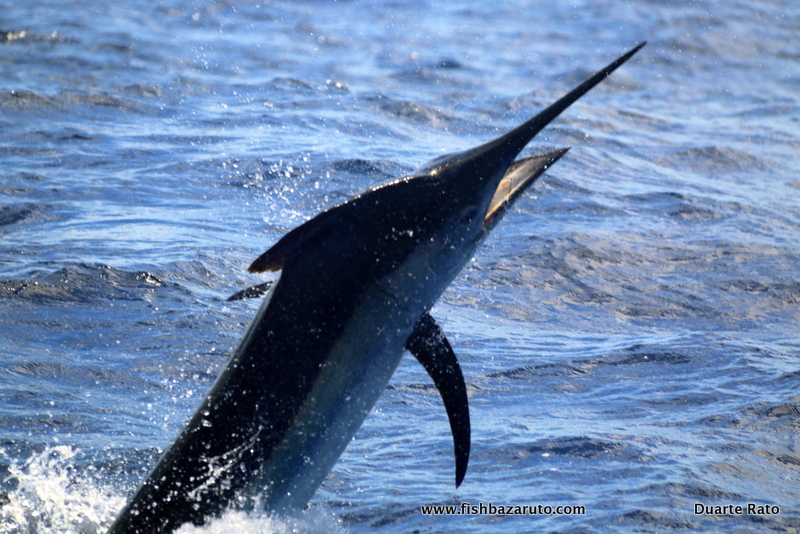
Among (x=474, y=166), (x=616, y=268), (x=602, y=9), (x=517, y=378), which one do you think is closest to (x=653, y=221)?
(x=616, y=268)

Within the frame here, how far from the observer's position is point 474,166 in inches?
166

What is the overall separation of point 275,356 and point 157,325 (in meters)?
3.77

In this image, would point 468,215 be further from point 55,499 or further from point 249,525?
point 55,499

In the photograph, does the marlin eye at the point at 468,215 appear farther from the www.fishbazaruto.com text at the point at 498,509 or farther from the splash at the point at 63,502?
the www.fishbazaruto.com text at the point at 498,509

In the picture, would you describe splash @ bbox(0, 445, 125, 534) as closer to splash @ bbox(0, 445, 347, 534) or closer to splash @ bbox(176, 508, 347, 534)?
splash @ bbox(0, 445, 347, 534)

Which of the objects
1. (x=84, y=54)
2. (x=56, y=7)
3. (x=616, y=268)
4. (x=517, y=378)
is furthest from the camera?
(x=56, y=7)

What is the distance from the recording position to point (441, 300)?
8.68 meters

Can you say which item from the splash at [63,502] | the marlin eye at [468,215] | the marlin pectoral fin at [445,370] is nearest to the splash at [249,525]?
the splash at [63,502]

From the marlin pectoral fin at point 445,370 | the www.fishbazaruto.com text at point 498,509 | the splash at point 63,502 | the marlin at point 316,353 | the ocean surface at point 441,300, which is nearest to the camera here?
the marlin at point 316,353

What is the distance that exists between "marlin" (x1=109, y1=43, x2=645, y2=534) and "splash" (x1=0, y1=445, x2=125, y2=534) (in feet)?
3.01

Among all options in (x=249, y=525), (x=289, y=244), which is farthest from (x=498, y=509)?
(x=289, y=244)

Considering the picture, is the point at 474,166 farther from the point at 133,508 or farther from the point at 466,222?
the point at 133,508

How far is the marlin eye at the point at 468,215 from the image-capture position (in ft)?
13.7

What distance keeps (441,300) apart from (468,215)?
14.9 ft
